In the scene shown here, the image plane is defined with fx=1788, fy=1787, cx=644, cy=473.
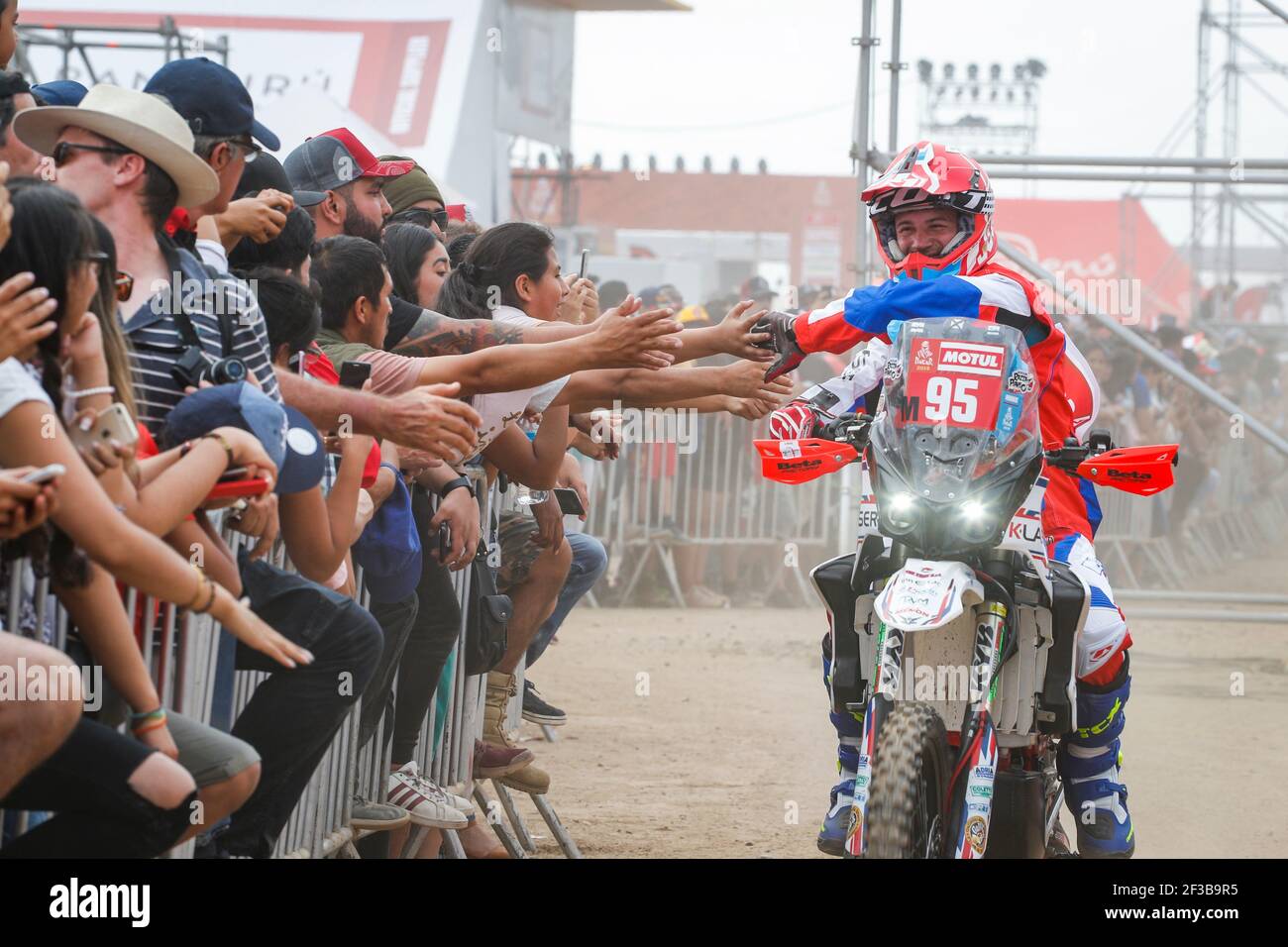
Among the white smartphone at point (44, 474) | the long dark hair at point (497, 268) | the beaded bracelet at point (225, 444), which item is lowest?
the white smartphone at point (44, 474)

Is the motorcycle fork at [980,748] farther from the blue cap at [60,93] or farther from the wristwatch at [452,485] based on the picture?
the blue cap at [60,93]

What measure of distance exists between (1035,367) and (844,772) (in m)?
1.25

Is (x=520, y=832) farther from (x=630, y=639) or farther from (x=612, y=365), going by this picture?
(x=630, y=639)

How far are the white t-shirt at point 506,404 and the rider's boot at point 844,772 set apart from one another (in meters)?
1.28

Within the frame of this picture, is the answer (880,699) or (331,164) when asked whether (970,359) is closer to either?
(880,699)

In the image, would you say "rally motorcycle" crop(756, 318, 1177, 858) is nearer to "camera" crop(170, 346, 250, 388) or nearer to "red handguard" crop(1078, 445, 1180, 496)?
"red handguard" crop(1078, 445, 1180, 496)

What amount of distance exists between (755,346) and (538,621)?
7.00 ft

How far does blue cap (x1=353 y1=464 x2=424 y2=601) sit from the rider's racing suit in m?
1.06

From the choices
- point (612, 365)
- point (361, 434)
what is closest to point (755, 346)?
point (612, 365)

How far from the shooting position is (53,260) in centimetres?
329

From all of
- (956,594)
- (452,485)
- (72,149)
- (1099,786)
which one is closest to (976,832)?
(956,594)

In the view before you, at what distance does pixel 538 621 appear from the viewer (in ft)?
22.4

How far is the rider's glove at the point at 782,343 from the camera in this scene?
4.79m

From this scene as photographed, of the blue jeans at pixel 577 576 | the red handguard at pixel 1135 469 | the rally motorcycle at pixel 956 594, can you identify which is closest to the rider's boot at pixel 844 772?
the rally motorcycle at pixel 956 594
